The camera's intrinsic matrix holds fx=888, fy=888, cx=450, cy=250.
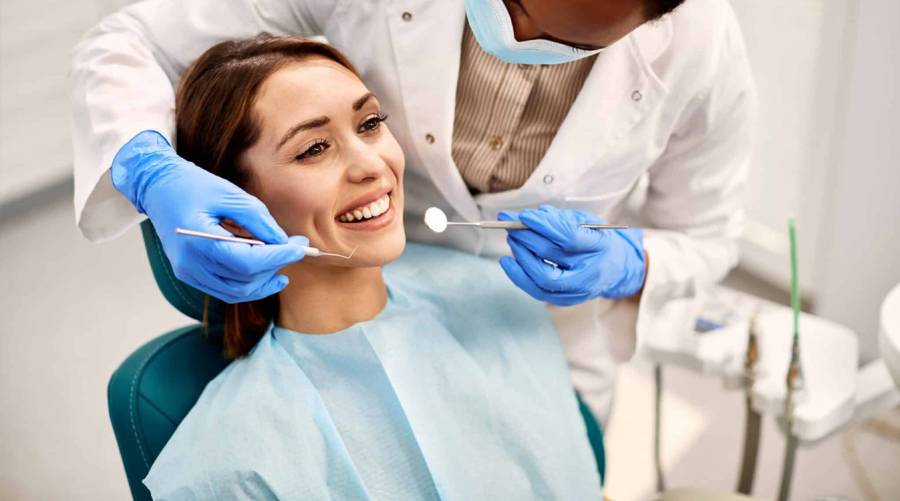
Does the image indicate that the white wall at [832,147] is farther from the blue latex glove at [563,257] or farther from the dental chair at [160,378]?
the dental chair at [160,378]

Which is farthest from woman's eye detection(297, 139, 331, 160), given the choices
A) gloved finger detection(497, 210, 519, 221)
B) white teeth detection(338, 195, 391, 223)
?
gloved finger detection(497, 210, 519, 221)

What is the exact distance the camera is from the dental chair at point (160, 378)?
4.83ft

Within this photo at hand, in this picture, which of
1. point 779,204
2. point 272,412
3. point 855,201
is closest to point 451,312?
point 272,412

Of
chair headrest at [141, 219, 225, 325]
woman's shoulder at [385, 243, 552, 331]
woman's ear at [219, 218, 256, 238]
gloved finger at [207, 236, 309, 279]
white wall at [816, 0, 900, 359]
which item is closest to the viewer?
gloved finger at [207, 236, 309, 279]

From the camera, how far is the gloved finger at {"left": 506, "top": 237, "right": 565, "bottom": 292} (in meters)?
1.46

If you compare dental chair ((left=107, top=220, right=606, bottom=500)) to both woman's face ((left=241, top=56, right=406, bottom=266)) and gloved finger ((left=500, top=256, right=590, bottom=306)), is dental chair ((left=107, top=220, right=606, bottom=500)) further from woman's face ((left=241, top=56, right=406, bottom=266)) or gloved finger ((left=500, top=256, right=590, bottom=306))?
gloved finger ((left=500, top=256, right=590, bottom=306))

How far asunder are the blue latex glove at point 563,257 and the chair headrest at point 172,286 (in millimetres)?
531

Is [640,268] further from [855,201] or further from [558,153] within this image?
[855,201]

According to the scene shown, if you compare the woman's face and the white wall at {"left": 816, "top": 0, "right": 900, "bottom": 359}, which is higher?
the woman's face

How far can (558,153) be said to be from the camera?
154 centimetres

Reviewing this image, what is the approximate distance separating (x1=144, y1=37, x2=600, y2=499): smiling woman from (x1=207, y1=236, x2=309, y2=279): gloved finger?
0.56 feet

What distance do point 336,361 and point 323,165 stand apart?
34 centimetres

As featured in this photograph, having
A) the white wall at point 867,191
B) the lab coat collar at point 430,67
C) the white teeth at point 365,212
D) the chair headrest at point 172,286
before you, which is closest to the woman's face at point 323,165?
the white teeth at point 365,212

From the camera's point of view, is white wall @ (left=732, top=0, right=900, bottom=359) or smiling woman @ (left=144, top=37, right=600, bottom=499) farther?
white wall @ (left=732, top=0, right=900, bottom=359)
